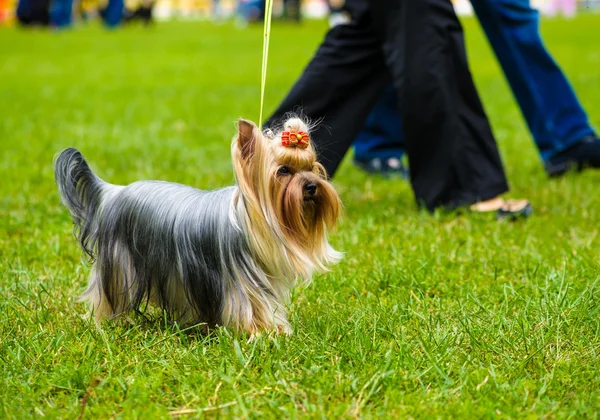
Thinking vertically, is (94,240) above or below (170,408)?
above

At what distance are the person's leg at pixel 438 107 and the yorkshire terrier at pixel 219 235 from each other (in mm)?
1722

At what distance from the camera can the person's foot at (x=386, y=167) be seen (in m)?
6.14

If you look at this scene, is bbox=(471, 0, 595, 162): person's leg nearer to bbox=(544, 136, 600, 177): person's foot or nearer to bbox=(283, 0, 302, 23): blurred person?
bbox=(544, 136, 600, 177): person's foot

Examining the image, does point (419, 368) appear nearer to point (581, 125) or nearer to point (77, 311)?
point (77, 311)

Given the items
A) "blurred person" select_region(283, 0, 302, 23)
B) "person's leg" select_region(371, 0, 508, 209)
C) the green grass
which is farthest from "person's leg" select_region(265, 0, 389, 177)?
"blurred person" select_region(283, 0, 302, 23)

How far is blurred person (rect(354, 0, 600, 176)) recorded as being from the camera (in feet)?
17.5

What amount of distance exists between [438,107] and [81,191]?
2122 millimetres

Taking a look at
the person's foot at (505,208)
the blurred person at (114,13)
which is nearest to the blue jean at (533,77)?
the person's foot at (505,208)

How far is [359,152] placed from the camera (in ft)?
21.0

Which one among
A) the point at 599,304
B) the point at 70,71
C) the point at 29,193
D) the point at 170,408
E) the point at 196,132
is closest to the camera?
the point at 170,408

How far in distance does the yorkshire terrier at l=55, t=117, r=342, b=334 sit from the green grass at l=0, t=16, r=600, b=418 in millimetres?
120

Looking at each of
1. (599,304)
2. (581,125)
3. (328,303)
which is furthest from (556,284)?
(581,125)

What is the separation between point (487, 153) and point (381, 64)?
0.81 m

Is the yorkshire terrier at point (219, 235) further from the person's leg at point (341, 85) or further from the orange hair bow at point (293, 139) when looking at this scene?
the person's leg at point (341, 85)
